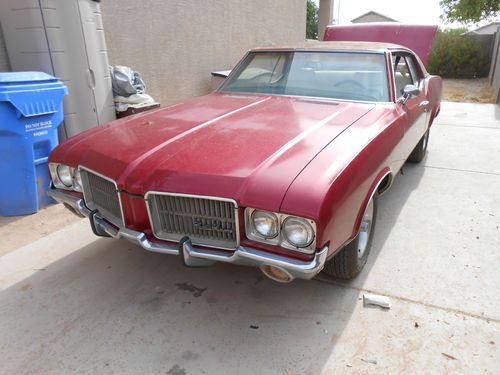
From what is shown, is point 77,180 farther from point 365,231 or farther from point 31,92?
point 365,231

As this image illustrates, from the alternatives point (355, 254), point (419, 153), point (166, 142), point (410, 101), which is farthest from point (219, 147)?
point (419, 153)

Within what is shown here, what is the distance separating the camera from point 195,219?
Answer: 220 cm

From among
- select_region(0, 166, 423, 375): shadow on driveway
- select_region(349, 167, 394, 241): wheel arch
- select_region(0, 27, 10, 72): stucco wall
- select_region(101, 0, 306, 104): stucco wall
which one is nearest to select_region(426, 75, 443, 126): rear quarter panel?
select_region(349, 167, 394, 241): wheel arch

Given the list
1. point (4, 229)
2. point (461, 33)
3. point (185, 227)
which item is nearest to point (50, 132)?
point (4, 229)

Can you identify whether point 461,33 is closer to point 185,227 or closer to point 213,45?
point 213,45

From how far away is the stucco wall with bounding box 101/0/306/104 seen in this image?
634 cm

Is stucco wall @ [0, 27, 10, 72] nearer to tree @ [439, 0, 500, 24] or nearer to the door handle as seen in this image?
the door handle

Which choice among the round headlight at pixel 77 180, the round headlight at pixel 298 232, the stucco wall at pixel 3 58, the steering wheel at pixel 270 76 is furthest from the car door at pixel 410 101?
the stucco wall at pixel 3 58

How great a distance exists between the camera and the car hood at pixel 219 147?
2.07m

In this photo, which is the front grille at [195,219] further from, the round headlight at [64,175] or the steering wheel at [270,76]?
the steering wheel at [270,76]

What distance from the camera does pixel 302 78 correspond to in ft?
11.9

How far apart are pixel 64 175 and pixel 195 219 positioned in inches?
46.8

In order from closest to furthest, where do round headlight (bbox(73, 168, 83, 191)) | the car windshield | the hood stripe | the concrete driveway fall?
the concrete driveway, the hood stripe, round headlight (bbox(73, 168, 83, 191)), the car windshield

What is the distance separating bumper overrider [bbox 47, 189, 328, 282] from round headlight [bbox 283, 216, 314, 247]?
Answer: 8 centimetres
